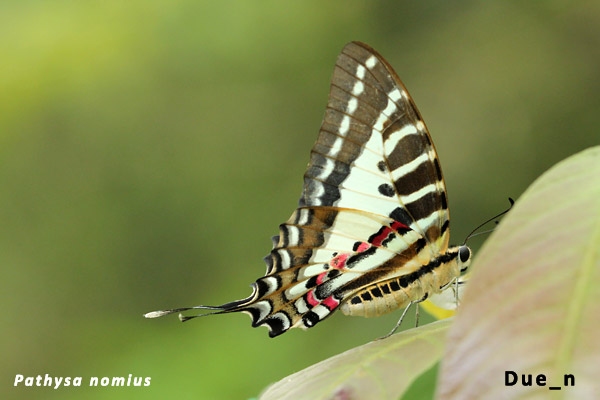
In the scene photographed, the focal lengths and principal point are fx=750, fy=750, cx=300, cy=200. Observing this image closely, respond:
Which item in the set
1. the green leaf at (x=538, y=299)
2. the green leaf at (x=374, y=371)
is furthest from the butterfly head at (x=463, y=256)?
the green leaf at (x=538, y=299)

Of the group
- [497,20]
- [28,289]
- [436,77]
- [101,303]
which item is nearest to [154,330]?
[101,303]

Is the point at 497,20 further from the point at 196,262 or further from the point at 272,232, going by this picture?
the point at 196,262

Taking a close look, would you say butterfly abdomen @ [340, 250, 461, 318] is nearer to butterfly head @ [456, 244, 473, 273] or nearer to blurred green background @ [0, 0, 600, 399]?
butterfly head @ [456, 244, 473, 273]

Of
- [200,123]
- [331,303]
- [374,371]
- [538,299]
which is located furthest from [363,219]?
[200,123]

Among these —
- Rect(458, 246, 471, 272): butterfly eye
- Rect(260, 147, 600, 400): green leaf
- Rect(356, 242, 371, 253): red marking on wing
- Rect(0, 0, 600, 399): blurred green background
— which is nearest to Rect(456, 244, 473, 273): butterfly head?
Rect(458, 246, 471, 272): butterfly eye

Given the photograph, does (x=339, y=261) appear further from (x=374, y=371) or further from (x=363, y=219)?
(x=374, y=371)

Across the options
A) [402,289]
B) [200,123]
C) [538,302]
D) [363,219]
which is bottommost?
[538,302]
